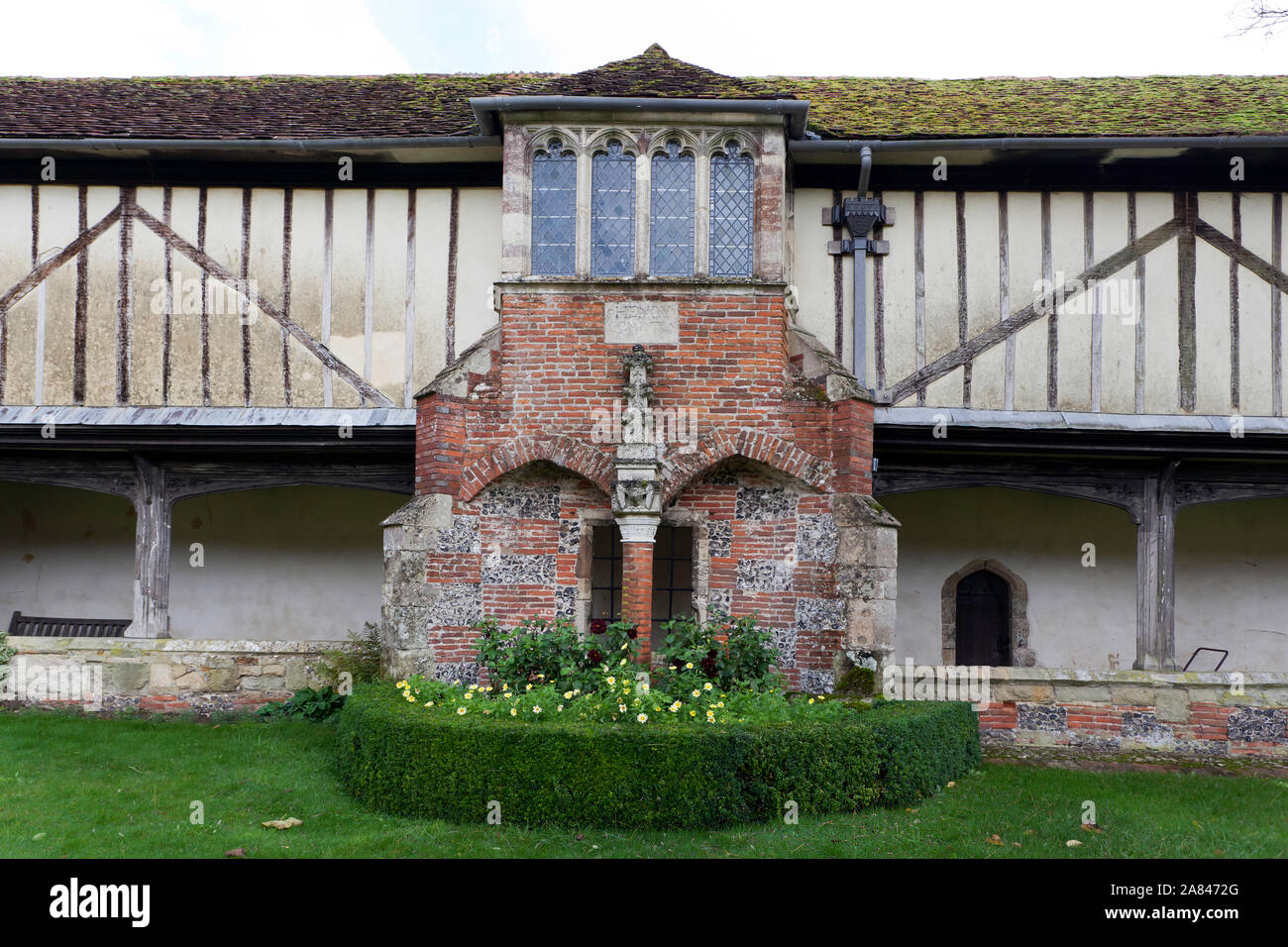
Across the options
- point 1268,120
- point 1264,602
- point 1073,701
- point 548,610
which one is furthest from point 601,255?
point 1264,602

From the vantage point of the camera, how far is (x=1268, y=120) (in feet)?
32.9

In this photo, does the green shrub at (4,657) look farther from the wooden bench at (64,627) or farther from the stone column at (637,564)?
the stone column at (637,564)

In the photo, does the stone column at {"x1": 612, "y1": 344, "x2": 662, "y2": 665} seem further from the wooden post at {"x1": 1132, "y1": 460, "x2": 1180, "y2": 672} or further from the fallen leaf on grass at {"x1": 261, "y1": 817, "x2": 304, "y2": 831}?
the wooden post at {"x1": 1132, "y1": 460, "x2": 1180, "y2": 672}

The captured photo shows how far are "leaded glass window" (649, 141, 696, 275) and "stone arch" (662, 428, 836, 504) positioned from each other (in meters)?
1.71

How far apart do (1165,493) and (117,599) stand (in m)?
13.1

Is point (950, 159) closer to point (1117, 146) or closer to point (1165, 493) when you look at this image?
point (1117, 146)

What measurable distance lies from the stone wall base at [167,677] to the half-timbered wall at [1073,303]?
6580 millimetres

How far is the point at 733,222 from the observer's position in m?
9.02

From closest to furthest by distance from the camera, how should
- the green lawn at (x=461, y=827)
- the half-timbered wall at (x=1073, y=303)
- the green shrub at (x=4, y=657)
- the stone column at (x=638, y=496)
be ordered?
the green lawn at (x=461, y=827)
the stone column at (x=638, y=496)
the green shrub at (x=4, y=657)
the half-timbered wall at (x=1073, y=303)

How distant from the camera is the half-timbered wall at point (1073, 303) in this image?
9977mm

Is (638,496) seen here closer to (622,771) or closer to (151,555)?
(622,771)

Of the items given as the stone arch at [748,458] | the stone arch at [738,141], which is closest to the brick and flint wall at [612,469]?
the stone arch at [748,458]

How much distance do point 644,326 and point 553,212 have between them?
4.83ft

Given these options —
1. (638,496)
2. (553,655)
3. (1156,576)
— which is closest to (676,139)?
(638,496)
